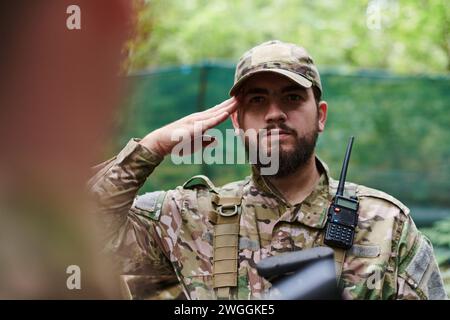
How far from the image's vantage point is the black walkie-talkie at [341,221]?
2.34 m

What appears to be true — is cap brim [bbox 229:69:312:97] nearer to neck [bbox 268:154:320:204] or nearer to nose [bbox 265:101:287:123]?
nose [bbox 265:101:287:123]

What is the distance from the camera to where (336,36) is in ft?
30.3

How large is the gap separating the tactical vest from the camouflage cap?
441 millimetres

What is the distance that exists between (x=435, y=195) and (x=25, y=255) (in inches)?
169

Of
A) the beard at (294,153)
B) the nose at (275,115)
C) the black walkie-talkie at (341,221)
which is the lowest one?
the black walkie-talkie at (341,221)

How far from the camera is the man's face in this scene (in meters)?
2.50

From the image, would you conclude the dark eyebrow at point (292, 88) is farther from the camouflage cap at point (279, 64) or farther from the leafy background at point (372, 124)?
the leafy background at point (372, 124)

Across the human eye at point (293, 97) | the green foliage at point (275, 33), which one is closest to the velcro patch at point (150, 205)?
the human eye at point (293, 97)

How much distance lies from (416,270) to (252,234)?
620 mm

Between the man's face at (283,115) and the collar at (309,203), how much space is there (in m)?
0.09

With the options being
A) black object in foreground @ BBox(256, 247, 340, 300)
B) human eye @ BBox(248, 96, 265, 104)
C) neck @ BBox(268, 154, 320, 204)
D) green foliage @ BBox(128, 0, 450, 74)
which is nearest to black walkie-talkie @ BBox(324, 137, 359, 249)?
neck @ BBox(268, 154, 320, 204)

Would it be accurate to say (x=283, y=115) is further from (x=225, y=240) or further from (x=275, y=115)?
(x=225, y=240)

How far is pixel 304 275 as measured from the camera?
136 cm
